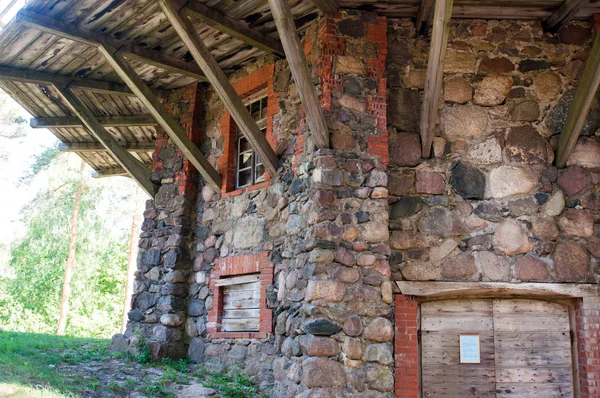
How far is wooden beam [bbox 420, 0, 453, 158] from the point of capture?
526cm

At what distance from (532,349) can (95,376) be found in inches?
197

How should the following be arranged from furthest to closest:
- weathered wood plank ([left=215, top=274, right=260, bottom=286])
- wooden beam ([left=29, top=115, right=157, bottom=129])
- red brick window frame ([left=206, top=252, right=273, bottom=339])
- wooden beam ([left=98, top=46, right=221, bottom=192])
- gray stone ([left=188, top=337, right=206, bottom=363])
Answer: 1. wooden beam ([left=29, top=115, right=157, bottom=129])
2. gray stone ([left=188, top=337, right=206, bottom=363])
3. weathered wood plank ([left=215, top=274, right=260, bottom=286])
4. wooden beam ([left=98, top=46, right=221, bottom=192])
5. red brick window frame ([left=206, top=252, right=273, bottom=339])

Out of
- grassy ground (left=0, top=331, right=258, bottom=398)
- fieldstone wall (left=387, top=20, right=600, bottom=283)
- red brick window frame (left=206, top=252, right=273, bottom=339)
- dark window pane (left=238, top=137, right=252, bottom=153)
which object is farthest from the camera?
dark window pane (left=238, top=137, right=252, bottom=153)

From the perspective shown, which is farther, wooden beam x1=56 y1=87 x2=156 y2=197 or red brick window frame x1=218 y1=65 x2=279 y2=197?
wooden beam x1=56 y1=87 x2=156 y2=197

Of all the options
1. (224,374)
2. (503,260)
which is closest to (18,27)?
(224,374)

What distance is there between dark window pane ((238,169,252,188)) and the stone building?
1.41 feet

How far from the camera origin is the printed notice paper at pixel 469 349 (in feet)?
19.8

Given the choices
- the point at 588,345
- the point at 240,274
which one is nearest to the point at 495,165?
the point at 588,345

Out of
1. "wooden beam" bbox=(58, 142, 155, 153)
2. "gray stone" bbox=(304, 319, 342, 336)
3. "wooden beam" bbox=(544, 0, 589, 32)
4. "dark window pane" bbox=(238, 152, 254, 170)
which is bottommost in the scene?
"gray stone" bbox=(304, 319, 342, 336)

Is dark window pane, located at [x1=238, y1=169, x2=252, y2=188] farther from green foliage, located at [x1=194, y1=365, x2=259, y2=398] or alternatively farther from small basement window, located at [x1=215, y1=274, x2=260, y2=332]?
green foliage, located at [x1=194, y1=365, x2=259, y2=398]

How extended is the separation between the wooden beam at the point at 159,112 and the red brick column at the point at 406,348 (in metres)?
3.29

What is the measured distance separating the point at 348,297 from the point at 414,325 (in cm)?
80

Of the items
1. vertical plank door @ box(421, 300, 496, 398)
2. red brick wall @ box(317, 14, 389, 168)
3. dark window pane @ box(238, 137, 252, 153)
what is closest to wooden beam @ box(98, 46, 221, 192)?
dark window pane @ box(238, 137, 252, 153)

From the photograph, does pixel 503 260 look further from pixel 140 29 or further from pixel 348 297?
pixel 140 29
